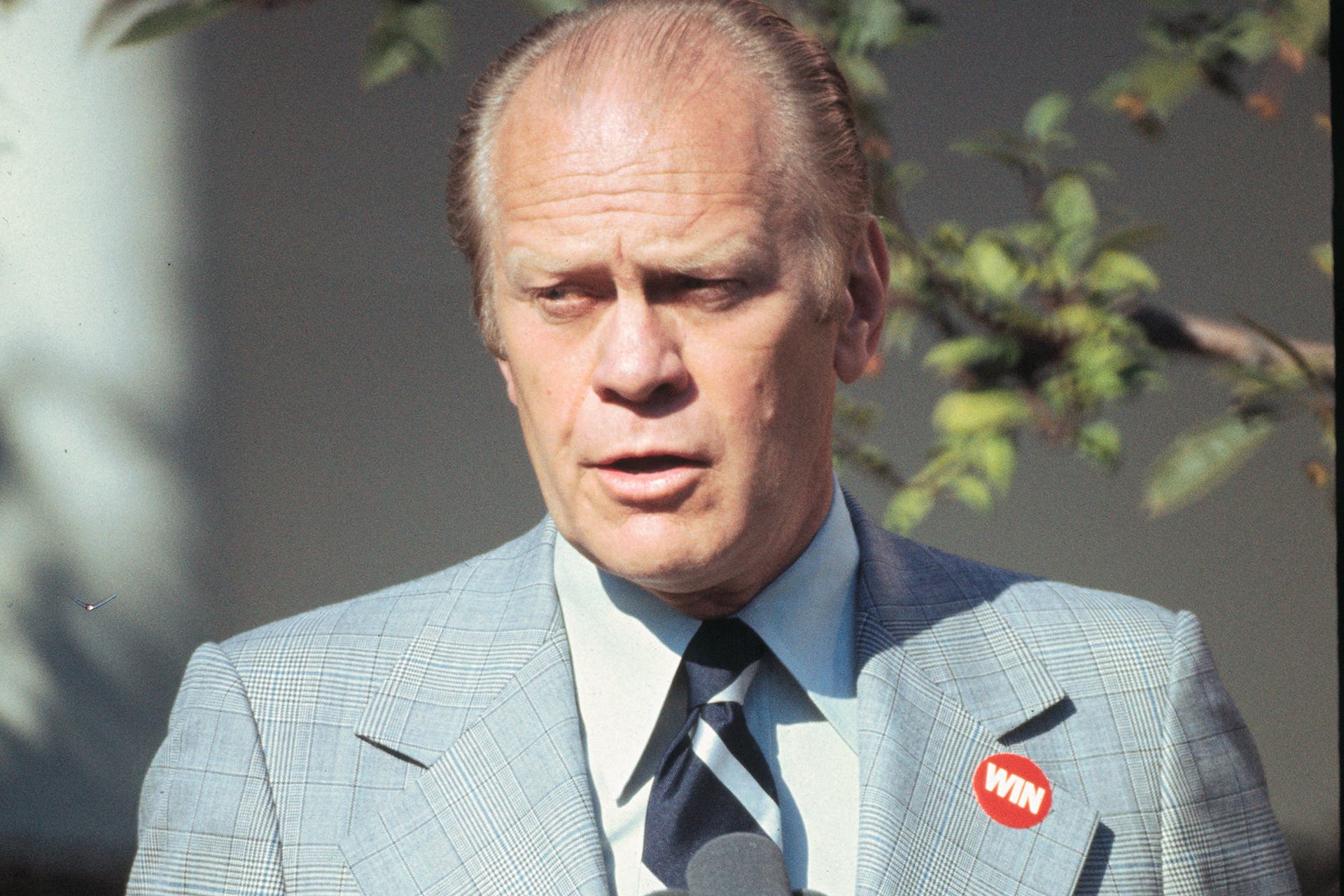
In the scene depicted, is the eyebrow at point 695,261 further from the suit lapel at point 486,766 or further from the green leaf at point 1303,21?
the green leaf at point 1303,21

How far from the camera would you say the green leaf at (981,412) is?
10.0 ft

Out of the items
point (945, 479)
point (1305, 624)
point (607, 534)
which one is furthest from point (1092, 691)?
point (1305, 624)

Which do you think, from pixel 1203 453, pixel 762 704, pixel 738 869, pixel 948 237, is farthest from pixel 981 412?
pixel 738 869

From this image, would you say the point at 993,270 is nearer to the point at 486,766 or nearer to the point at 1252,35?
the point at 1252,35

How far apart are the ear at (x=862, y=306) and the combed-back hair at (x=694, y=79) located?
0.04 m

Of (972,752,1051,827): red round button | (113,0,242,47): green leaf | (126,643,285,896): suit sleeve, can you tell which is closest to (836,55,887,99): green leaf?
(113,0,242,47): green leaf

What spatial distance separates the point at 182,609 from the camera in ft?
9.23

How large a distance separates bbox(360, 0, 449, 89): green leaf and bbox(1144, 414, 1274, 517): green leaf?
1.91 meters

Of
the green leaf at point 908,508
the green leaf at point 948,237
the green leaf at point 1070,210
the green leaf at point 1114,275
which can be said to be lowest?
the green leaf at point 908,508

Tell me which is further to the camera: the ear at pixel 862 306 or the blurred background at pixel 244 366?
the blurred background at pixel 244 366

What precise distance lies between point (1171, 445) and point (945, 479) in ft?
1.80

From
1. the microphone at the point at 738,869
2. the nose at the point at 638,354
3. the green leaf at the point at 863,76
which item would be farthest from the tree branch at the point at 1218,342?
the microphone at the point at 738,869

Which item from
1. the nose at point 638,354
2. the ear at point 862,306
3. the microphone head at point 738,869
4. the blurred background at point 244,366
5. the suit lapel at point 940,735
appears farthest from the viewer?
the blurred background at point 244,366

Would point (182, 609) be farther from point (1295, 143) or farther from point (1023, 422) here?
point (1295, 143)
